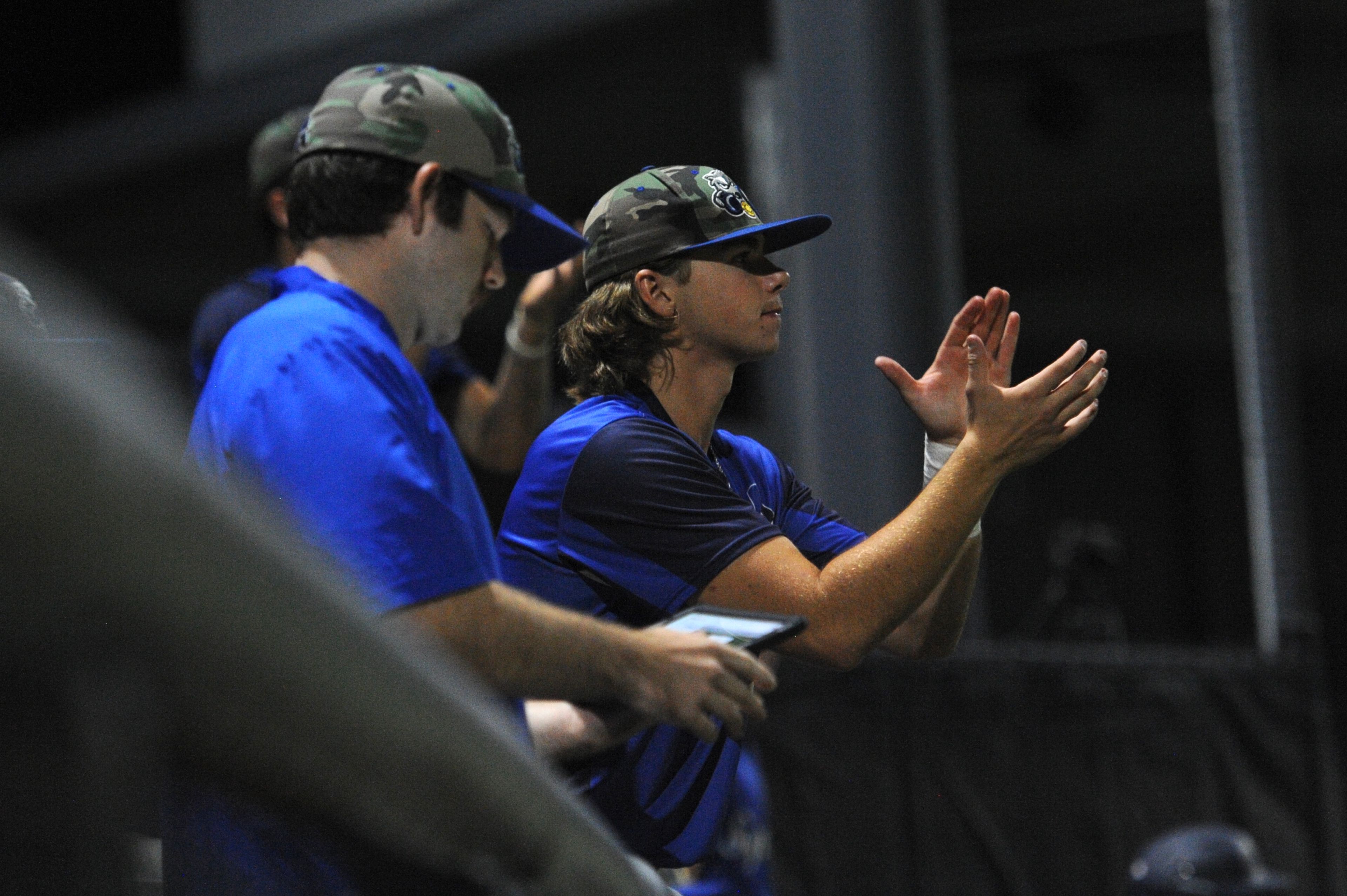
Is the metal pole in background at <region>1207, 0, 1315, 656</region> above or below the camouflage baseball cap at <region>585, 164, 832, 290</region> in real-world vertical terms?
below

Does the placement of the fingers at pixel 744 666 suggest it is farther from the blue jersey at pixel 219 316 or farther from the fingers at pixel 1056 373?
the blue jersey at pixel 219 316

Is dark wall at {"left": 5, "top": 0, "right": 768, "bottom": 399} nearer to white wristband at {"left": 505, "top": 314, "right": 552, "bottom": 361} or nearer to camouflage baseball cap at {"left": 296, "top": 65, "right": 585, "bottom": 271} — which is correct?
white wristband at {"left": 505, "top": 314, "right": 552, "bottom": 361}

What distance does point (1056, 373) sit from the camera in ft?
7.40

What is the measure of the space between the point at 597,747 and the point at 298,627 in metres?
1.26

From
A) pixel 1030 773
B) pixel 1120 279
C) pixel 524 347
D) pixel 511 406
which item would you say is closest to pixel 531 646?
pixel 524 347

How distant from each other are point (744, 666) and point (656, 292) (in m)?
0.83

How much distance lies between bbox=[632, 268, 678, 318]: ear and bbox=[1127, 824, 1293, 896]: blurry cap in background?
8.29 feet

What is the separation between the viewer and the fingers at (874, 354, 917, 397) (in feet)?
7.79

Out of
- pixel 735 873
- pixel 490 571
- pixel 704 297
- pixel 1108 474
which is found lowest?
pixel 1108 474

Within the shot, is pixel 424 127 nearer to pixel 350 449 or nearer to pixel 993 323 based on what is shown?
pixel 350 449

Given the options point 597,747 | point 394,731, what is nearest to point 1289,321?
point 597,747

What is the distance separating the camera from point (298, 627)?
74 centimetres

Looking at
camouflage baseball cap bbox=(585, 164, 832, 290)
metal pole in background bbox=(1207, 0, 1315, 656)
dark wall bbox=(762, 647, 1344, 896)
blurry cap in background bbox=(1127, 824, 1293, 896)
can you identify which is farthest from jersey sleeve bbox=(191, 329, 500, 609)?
metal pole in background bbox=(1207, 0, 1315, 656)

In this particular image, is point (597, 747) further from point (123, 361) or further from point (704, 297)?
point (123, 361)
